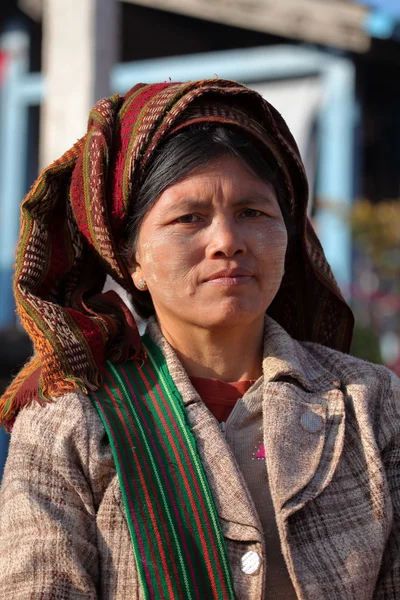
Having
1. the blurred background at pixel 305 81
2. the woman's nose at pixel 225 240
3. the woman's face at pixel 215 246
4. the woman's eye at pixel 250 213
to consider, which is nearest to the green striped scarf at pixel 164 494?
the woman's face at pixel 215 246

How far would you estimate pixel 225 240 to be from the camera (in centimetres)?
199

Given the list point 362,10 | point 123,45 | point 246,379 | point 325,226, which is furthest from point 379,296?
point 246,379

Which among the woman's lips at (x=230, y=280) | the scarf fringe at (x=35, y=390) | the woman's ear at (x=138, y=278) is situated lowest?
the scarf fringe at (x=35, y=390)

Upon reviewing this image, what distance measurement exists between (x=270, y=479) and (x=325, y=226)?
7.96 m

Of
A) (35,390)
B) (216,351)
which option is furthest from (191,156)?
(35,390)

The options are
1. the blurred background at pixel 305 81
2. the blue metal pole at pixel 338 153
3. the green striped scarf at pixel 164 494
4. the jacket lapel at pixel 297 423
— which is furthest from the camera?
the blue metal pole at pixel 338 153

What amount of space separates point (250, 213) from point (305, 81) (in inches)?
308

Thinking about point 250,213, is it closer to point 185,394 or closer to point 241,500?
point 185,394

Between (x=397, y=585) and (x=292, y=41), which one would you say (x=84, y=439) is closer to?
(x=397, y=585)

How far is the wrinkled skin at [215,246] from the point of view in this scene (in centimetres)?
202

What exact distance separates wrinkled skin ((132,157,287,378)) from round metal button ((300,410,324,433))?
0.26m

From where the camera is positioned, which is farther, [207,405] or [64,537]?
[207,405]

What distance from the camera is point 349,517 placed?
192 centimetres

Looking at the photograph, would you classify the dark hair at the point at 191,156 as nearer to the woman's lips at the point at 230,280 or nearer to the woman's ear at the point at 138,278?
the woman's ear at the point at 138,278
